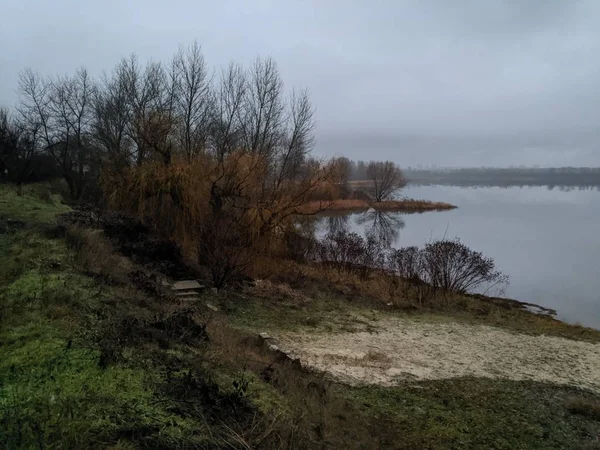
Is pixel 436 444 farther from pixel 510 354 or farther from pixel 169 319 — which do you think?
pixel 510 354

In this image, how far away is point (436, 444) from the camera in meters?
5.33

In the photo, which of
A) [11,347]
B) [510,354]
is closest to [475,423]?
[510,354]

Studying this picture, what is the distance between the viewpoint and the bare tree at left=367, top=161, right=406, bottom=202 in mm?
56406

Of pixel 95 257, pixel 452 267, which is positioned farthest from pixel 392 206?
pixel 95 257

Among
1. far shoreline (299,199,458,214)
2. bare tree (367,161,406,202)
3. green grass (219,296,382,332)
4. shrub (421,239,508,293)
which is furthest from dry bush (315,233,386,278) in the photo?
bare tree (367,161,406,202)

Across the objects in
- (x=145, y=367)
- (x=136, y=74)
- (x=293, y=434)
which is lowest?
(x=293, y=434)

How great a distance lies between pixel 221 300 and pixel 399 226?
1109 inches

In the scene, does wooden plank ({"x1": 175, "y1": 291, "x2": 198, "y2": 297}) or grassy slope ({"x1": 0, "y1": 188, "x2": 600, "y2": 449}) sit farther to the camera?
wooden plank ({"x1": 175, "y1": 291, "x2": 198, "y2": 297})

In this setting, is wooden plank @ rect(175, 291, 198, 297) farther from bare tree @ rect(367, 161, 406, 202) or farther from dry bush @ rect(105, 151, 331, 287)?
bare tree @ rect(367, 161, 406, 202)

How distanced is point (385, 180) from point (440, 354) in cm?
4963

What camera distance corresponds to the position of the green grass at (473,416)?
5543 millimetres

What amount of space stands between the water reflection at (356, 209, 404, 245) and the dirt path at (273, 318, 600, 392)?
17431mm

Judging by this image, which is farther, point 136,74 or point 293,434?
point 136,74

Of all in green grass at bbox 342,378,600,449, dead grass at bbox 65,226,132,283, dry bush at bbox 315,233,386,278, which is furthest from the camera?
dry bush at bbox 315,233,386,278
